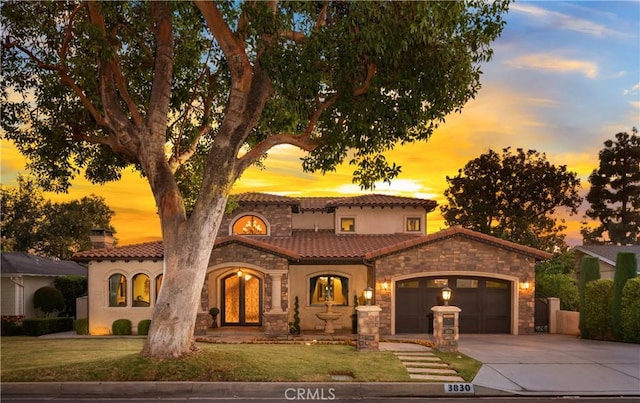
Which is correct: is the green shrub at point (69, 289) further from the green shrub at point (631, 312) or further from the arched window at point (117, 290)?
the green shrub at point (631, 312)

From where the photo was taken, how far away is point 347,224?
25266 mm

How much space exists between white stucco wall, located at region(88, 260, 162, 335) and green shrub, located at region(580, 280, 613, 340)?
16986 millimetres

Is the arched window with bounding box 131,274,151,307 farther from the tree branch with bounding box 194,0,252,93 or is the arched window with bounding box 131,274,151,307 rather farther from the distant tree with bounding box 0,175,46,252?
the distant tree with bounding box 0,175,46,252

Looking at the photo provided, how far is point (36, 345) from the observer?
1636 centimetres

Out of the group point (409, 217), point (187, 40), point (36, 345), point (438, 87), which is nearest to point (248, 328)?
point (36, 345)

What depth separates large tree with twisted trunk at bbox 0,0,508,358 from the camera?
11086mm

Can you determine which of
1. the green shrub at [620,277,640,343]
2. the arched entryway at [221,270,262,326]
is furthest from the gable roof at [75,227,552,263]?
the green shrub at [620,277,640,343]

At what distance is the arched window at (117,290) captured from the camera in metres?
20.8

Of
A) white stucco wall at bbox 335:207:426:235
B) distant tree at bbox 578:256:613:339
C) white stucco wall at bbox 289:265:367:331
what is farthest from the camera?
white stucco wall at bbox 335:207:426:235

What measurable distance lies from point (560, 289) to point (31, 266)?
26287 mm

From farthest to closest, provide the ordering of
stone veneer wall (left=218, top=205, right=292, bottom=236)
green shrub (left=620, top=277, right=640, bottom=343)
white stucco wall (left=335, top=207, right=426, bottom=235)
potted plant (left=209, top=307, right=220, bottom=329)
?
1. white stucco wall (left=335, top=207, right=426, bottom=235)
2. stone veneer wall (left=218, top=205, right=292, bottom=236)
3. potted plant (left=209, top=307, right=220, bottom=329)
4. green shrub (left=620, top=277, right=640, bottom=343)

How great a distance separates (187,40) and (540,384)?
12.9 metres

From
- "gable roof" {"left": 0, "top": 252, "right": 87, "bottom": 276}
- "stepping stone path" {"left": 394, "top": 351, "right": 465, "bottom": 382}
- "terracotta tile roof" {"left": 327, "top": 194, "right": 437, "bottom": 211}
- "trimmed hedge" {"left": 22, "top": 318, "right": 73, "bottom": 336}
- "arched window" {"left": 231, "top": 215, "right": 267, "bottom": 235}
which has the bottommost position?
"trimmed hedge" {"left": 22, "top": 318, "right": 73, "bottom": 336}

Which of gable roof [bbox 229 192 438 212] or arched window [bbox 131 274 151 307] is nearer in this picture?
arched window [bbox 131 274 151 307]
